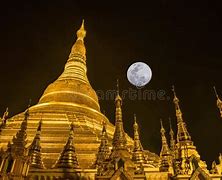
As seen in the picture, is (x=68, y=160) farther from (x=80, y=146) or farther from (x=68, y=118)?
(x=68, y=118)

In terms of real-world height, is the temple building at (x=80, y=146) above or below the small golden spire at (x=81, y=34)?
below

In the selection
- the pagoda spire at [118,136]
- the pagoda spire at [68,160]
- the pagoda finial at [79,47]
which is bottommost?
the pagoda spire at [68,160]

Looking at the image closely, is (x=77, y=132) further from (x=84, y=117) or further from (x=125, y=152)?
(x=125, y=152)

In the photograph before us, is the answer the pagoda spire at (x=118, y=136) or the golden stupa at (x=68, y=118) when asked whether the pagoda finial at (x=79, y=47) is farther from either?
the pagoda spire at (x=118, y=136)

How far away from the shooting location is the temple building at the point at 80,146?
33.8ft

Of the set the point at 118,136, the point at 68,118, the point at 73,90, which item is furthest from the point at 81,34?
the point at 118,136

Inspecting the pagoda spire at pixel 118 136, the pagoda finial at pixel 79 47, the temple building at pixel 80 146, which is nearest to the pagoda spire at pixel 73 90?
the temple building at pixel 80 146

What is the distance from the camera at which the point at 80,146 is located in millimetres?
17938

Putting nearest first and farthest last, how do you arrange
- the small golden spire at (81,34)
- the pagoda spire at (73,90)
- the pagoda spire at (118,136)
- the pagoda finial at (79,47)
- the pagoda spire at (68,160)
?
the pagoda spire at (68,160), the pagoda spire at (118,136), the pagoda spire at (73,90), the pagoda finial at (79,47), the small golden spire at (81,34)

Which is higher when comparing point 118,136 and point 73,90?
point 73,90

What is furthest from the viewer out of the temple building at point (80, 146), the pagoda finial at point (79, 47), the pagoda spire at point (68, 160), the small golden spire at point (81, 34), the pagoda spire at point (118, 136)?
the small golden spire at point (81, 34)

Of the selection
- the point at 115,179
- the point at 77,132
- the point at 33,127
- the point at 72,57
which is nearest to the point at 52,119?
the point at 33,127

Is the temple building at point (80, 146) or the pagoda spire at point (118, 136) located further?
the pagoda spire at point (118, 136)

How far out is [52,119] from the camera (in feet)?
72.5
